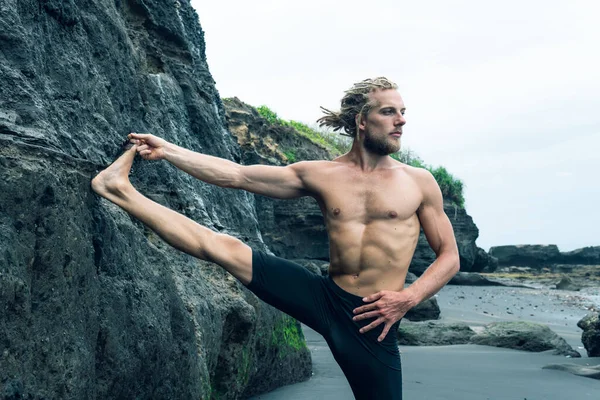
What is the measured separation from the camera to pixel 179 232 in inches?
142

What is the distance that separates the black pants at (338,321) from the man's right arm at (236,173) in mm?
507

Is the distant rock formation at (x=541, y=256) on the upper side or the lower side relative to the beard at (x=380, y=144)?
upper

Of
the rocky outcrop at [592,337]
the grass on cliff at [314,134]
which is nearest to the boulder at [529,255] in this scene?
the grass on cliff at [314,134]

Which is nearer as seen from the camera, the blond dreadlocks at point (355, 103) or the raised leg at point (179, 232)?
the raised leg at point (179, 232)

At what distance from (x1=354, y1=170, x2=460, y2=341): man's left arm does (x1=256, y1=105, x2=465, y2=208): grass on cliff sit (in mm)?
13920

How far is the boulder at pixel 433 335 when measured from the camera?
9508 mm

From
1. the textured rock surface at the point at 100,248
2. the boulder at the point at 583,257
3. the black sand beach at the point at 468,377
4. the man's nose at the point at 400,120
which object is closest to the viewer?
the textured rock surface at the point at 100,248

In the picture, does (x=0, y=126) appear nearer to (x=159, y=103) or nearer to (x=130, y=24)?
(x=159, y=103)

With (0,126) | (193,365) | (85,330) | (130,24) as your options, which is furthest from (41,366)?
(130,24)

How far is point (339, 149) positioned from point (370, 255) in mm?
18441

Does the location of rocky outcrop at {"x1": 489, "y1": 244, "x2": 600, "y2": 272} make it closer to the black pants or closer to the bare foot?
the black pants

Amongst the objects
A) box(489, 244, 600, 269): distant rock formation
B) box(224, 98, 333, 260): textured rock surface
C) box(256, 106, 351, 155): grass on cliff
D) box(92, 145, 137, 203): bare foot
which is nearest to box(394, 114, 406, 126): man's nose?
box(92, 145, 137, 203): bare foot

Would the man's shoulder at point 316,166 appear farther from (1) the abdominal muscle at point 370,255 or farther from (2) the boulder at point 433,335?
(2) the boulder at point 433,335

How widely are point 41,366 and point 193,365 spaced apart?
1393 mm
